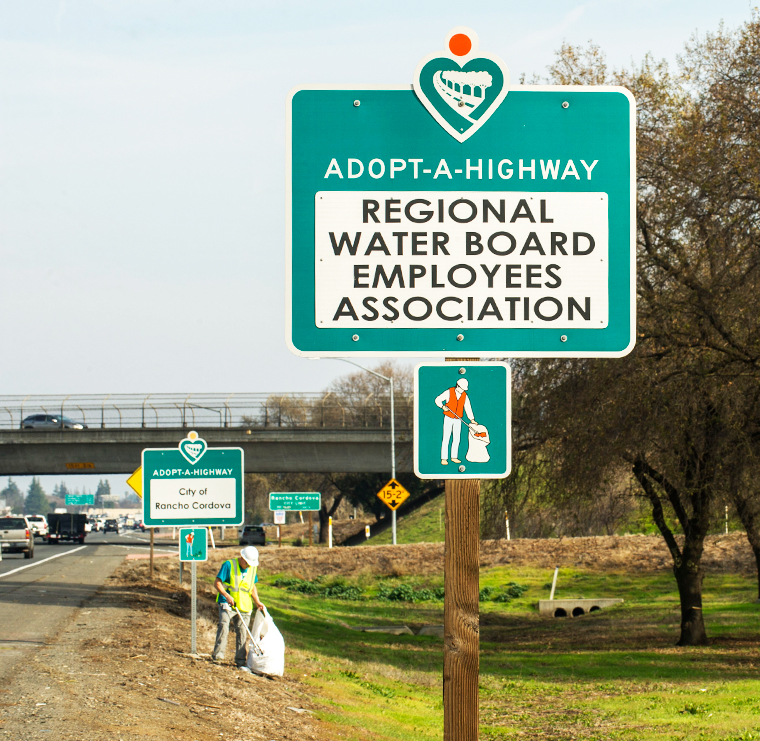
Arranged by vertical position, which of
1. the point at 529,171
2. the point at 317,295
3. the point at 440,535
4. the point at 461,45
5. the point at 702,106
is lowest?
the point at 440,535

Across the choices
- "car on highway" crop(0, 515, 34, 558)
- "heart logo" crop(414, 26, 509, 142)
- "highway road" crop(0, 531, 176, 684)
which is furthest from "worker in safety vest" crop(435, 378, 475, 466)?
"car on highway" crop(0, 515, 34, 558)

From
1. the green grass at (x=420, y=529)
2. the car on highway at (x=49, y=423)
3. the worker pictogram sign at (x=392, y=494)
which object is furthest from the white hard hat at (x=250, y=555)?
the green grass at (x=420, y=529)

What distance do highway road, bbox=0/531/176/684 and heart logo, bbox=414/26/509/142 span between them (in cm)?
1102

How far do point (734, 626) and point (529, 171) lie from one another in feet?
90.1

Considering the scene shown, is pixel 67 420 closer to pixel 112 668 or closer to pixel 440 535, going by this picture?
pixel 440 535

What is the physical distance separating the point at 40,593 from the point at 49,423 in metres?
31.9

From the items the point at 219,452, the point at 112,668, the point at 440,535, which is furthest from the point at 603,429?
the point at 440,535

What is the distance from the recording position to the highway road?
53.2 feet

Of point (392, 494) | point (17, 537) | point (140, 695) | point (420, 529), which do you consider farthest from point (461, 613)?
point (420, 529)

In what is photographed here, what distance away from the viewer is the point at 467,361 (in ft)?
11.0

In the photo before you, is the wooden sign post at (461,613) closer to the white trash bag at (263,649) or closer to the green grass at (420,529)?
the white trash bag at (263,649)

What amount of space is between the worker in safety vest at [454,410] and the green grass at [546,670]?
9347mm

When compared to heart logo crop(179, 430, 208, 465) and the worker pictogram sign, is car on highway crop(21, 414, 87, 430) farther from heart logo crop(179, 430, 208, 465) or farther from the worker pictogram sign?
heart logo crop(179, 430, 208, 465)

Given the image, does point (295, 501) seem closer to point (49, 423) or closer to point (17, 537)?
point (17, 537)
